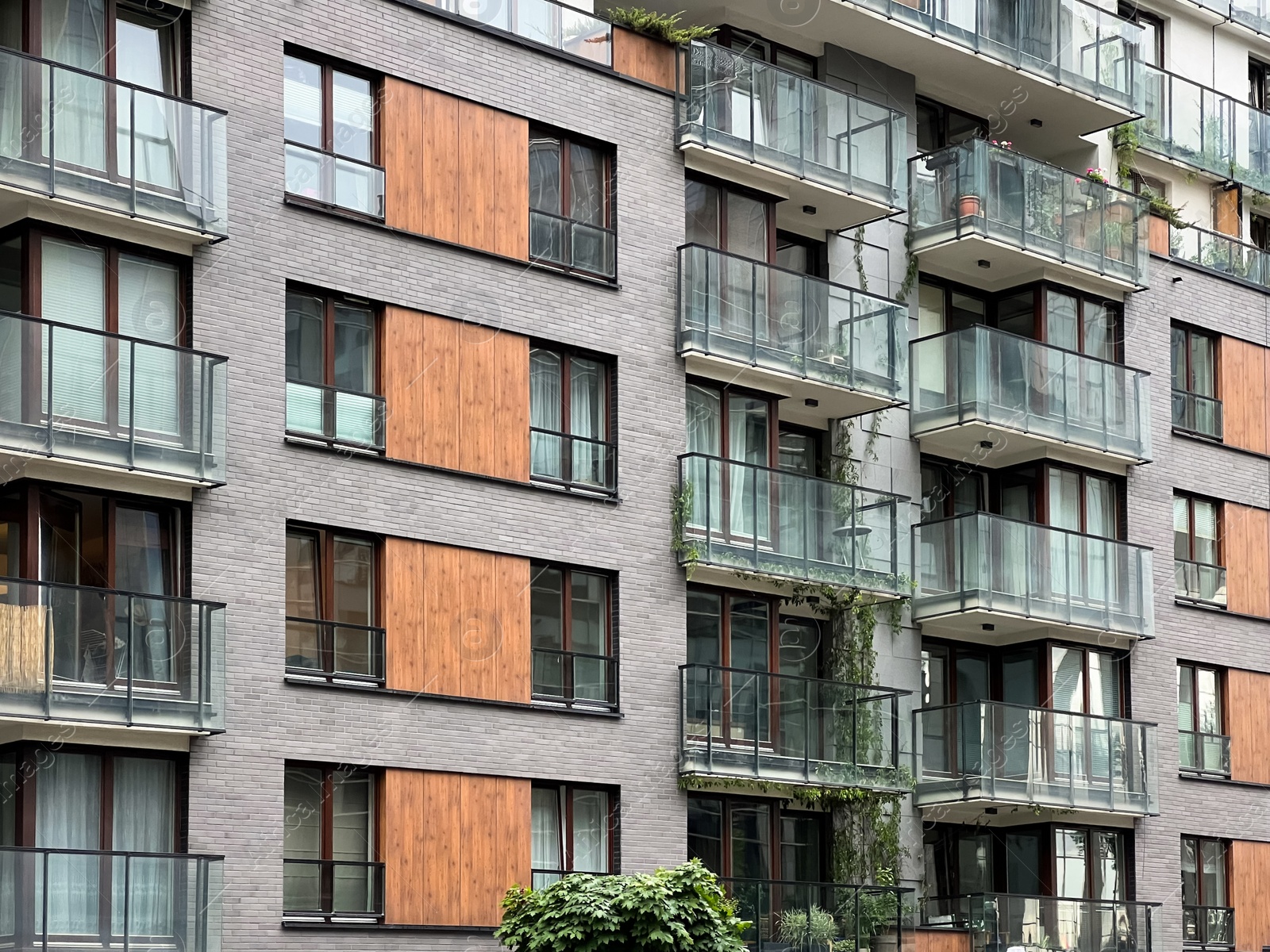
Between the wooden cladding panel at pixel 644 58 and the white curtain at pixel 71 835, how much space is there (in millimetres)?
13122

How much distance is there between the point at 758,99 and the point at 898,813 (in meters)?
11.2

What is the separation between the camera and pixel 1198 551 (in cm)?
3866

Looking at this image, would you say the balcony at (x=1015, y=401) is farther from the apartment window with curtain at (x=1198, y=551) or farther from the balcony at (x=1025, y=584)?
the apartment window with curtain at (x=1198, y=551)

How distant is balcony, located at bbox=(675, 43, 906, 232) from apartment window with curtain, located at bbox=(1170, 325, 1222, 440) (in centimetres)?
760

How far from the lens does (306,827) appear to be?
25734 mm

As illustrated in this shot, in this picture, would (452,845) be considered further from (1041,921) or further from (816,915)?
(1041,921)

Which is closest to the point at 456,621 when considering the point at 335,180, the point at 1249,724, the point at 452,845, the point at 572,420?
the point at 452,845

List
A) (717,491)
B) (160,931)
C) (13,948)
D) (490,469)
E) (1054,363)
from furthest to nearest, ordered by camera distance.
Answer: (1054,363)
(717,491)
(490,469)
(160,931)
(13,948)

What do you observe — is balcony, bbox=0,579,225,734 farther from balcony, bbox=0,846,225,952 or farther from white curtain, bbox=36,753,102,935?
balcony, bbox=0,846,225,952

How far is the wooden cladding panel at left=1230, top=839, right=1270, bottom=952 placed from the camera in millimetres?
37469

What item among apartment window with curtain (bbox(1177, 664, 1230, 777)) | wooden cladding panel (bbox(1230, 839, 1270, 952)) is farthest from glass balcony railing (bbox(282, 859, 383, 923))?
wooden cladding panel (bbox(1230, 839, 1270, 952))

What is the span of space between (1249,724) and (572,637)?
15.4m

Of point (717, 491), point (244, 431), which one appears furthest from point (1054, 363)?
point (244, 431)

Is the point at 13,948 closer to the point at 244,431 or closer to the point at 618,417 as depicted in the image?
the point at 244,431
